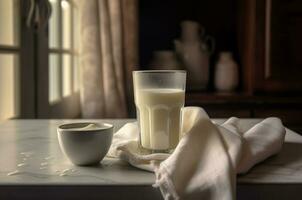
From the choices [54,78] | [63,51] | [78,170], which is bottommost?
[78,170]

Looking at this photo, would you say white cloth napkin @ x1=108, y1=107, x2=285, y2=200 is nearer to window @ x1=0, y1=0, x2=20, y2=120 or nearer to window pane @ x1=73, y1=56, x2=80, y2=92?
window @ x1=0, y1=0, x2=20, y2=120

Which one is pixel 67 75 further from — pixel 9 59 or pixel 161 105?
pixel 161 105

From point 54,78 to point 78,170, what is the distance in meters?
1.16

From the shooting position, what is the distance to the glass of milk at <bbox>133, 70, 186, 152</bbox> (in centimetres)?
63

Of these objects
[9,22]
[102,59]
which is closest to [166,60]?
[102,59]

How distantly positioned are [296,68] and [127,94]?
33.2 inches

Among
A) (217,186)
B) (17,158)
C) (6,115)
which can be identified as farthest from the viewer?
(6,115)

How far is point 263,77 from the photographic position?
6.89ft

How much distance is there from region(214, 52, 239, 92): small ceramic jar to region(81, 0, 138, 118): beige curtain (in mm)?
573

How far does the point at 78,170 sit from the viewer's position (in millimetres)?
558

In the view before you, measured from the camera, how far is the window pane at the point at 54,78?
1592 mm

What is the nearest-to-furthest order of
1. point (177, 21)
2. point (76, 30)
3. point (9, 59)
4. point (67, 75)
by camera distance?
point (9, 59) → point (67, 75) → point (76, 30) → point (177, 21)

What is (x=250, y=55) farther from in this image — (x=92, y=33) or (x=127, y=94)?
(x=92, y=33)

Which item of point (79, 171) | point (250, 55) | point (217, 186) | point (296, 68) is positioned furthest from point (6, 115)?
point (296, 68)
